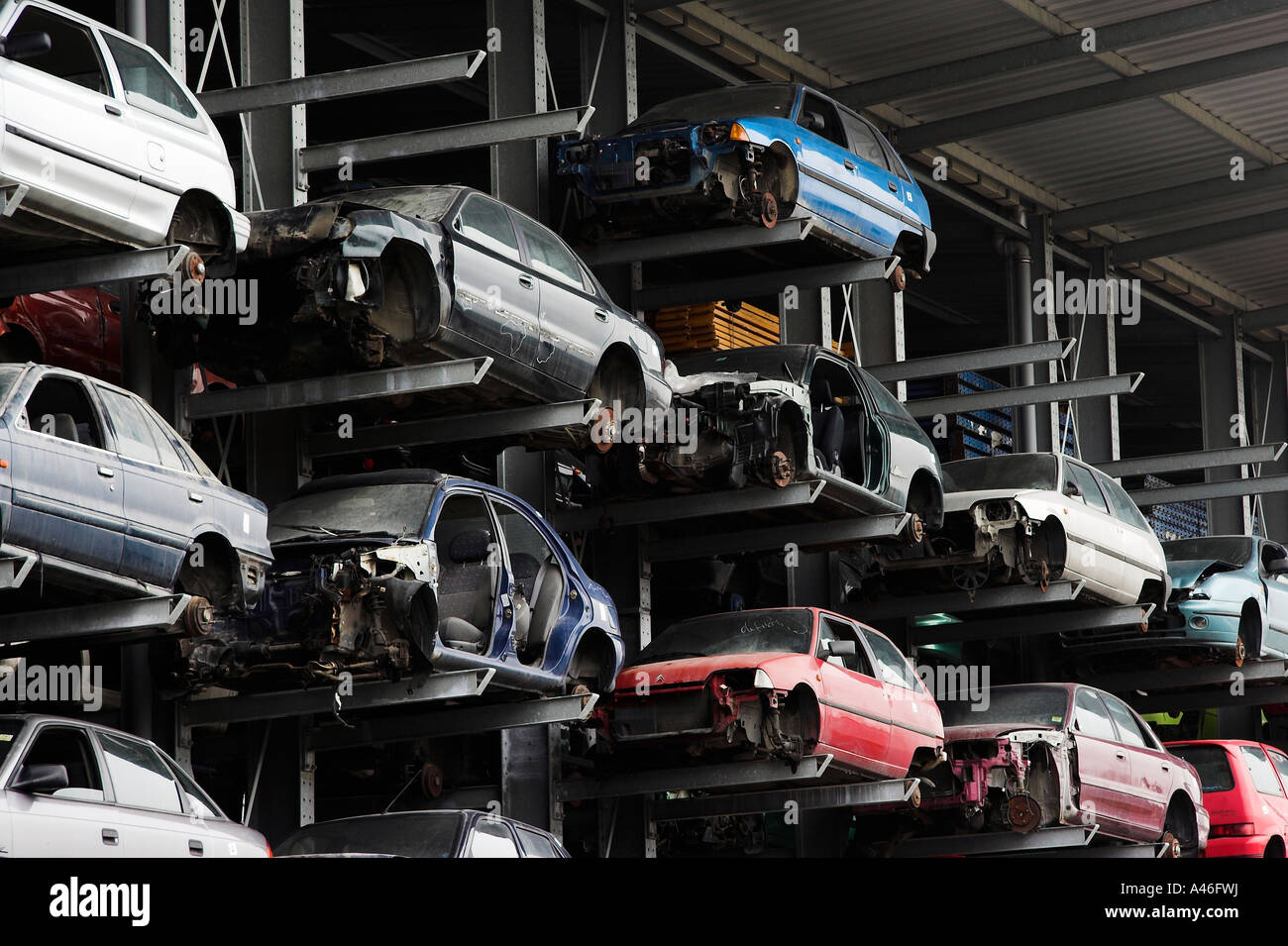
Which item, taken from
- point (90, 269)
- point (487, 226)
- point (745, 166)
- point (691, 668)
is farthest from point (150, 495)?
point (745, 166)

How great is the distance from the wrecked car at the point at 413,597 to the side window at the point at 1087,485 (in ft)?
23.2

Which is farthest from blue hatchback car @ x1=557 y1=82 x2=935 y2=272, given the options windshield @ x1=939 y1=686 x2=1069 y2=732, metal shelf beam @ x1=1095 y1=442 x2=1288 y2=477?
metal shelf beam @ x1=1095 y1=442 x2=1288 y2=477

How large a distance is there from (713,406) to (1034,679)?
403 inches

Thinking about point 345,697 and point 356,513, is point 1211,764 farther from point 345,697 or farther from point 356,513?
point 356,513

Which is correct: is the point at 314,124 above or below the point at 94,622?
above

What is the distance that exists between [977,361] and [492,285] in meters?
8.77

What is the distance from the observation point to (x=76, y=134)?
11.2 m

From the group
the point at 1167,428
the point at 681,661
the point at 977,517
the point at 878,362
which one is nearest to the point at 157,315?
the point at 681,661

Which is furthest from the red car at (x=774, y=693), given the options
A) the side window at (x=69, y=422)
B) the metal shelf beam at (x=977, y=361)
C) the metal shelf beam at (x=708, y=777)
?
the side window at (x=69, y=422)

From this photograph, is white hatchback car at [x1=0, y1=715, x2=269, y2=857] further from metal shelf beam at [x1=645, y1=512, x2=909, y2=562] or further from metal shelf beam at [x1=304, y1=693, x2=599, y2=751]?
metal shelf beam at [x1=645, y1=512, x2=909, y2=562]

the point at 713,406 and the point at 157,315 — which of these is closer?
the point at 157,315

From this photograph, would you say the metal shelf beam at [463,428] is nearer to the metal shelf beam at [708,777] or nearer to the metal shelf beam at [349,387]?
the metal shelf beam at [349,387]

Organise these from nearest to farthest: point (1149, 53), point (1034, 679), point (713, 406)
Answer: point (713, 406), point (1149, 53), point (1034, 679)

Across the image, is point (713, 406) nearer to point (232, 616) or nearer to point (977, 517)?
point (977, 517)
